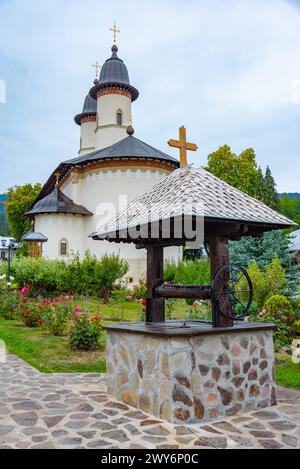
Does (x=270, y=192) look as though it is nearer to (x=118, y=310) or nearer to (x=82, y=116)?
(x=82, y=116)

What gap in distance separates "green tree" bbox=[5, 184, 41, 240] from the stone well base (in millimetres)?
39464

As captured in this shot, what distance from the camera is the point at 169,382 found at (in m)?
4.63

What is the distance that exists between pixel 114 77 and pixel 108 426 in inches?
1149

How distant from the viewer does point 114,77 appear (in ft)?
99.6

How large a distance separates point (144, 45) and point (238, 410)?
687 cm

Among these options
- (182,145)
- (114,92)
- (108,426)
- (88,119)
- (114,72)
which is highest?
(114,72)

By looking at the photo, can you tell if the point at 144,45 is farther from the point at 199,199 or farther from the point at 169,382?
the point at 169,382

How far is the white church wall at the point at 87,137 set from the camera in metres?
35.2

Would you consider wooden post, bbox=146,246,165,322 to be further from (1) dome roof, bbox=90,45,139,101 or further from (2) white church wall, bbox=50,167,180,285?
(1) dome roof, bbox=90,45,139,101

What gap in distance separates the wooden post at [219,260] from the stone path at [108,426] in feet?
3.56

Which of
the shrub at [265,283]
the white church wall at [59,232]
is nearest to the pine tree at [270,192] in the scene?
the white church wall at [59,232]

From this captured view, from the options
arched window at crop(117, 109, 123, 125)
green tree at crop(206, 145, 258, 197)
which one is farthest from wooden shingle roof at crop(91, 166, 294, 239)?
green tree at crop(206, 145, 258, 197)

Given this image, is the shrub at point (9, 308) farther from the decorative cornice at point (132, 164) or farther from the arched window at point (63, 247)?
the decorative cornice at point (132, 164)

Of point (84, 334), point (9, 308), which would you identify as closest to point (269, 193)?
point (9, 308)
